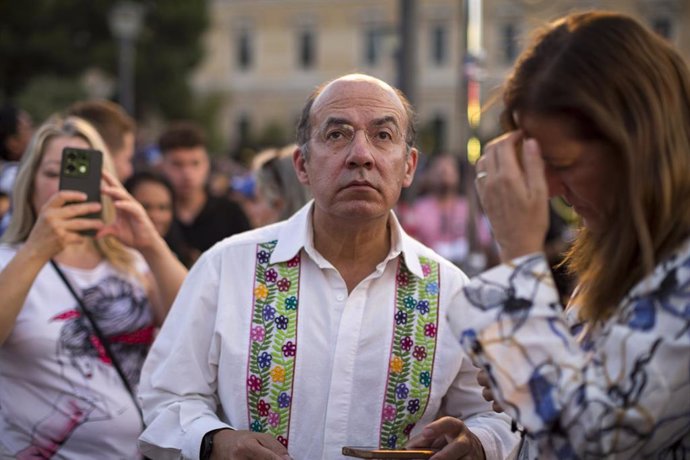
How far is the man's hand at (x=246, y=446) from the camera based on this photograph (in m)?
2.72

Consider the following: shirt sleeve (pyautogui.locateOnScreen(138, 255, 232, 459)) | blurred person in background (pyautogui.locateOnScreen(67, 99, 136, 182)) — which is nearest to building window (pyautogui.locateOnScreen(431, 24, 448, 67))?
blurred person in background (pyautogui.locateOnScreen(67, 99, 136, 182))

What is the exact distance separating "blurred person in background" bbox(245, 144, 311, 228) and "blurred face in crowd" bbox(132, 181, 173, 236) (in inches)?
26.5

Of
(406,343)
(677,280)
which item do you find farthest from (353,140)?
(677,280)

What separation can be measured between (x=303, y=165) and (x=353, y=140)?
0.28 m

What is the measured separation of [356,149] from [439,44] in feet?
168

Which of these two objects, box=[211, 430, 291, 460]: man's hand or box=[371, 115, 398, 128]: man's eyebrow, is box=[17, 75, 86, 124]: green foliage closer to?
box=[371, 115, 398, 128]: man's eyebrow

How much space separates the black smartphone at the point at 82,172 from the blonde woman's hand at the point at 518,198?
6.53 feet

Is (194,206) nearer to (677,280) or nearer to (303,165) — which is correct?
(303,165)

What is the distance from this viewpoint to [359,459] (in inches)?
115

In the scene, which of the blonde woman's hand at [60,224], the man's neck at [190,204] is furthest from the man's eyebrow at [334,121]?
the man's neck at [190,204]

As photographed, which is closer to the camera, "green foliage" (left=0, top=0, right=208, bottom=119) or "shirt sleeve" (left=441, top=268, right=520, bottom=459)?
"shirt sleeve" (left=441, top=268, right=520, bottom=459)

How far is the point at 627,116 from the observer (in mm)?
2096

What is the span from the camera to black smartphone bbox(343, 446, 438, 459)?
8.61 feet

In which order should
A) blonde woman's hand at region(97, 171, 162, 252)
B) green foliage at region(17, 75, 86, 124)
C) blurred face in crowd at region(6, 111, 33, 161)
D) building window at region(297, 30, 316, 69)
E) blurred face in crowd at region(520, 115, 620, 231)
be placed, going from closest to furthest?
blurred face in crowd at region(520, 115, 620, 231) < blonde woman's hand at region(97, 171, 162, 252) < blurred face in crowd at region(6, 111, 33, 161) < green foliage at region(17, 75, 86, 124) < building window at region(297, 30, 316, 69)
